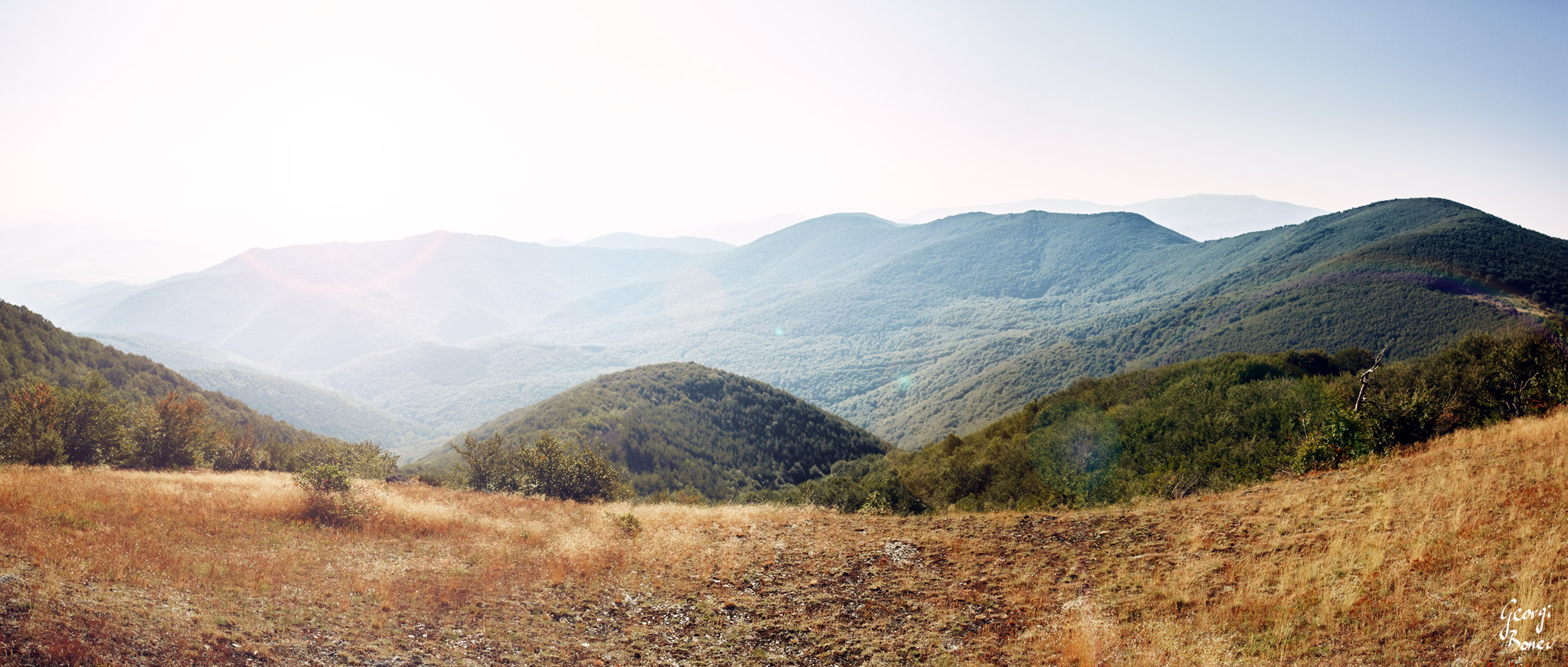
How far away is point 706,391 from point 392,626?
106017 mm

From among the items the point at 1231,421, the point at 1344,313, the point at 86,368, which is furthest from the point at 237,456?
the point at 1344,313

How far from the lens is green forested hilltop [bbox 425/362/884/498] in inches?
3334

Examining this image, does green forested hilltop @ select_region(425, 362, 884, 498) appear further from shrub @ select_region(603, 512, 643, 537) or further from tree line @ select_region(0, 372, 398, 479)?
shrub @ select_region(603, 512, 643, 537)

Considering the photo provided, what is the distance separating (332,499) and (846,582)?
1550 cm

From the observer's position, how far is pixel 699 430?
100m

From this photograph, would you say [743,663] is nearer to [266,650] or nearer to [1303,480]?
[266,650]

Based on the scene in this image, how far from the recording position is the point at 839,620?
11336 millimetres

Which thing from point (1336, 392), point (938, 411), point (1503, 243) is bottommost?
point (938, 411)

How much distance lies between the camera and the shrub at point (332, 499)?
53.2 feet

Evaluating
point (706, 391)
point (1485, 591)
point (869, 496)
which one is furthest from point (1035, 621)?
point (706, 391)

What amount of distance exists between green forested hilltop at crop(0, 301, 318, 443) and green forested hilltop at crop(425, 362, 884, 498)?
1138 inches

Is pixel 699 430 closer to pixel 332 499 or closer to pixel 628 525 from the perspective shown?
pixel 628 525
